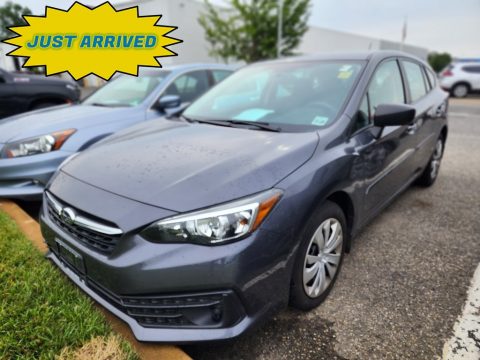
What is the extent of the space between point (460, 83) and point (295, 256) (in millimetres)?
18469

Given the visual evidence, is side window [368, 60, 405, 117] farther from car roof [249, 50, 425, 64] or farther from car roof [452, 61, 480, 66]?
car roof [452, 61, 480, 66]

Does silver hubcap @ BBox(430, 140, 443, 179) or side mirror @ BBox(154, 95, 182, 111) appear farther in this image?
silver hubcap @ BBox(430, 140, 443, 179)

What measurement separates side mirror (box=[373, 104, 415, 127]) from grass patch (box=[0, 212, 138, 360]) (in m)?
2.05

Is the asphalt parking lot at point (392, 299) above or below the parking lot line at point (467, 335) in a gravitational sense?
below

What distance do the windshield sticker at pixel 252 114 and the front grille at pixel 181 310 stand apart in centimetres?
143

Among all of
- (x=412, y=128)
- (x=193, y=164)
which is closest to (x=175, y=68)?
(x=412, y=128)

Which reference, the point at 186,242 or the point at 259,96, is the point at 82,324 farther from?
the point at 259,96

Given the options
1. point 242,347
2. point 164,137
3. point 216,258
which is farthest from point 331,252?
point 164,137

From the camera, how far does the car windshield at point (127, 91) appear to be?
416cm

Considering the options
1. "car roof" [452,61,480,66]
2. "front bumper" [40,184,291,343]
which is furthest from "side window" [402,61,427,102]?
"car roof" [452,61,480,66]

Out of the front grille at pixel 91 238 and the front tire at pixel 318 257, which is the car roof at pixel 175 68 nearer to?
the front grille at pixel 91 238

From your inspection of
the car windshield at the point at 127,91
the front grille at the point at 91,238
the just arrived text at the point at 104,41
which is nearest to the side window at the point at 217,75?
the car windshield at the point at 127,91

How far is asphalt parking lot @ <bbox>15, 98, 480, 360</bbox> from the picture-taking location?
183 centimetres

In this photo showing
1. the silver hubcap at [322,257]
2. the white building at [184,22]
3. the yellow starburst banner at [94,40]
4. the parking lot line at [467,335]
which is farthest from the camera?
the white building at [184,22]
